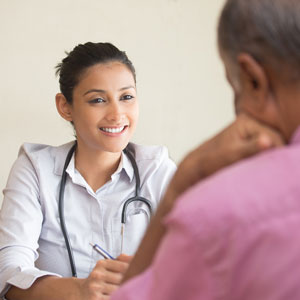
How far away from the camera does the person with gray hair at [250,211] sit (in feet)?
1.32

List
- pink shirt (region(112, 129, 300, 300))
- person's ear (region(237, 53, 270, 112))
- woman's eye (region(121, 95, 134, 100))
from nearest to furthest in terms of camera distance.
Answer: pink shirt (region(112, 129, 300, 300)) → person's ear (region(237, 53, 270, 112)) → woman's eye (region(121, 95, 134, 100))

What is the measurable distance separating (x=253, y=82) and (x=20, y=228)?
1.06 metres

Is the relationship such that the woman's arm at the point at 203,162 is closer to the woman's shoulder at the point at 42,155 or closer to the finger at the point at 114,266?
the finger at the point at 114,266

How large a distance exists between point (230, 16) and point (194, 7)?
215 centimetres

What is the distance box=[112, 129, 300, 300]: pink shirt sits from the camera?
1.31 ft

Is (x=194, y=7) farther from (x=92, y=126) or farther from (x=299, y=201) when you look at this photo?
(x=299, y=201)

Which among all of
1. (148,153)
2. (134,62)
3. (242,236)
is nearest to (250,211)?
(242,236)

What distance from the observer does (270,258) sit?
0.40m

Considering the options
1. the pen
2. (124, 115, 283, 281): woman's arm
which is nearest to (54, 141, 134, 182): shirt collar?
the pen

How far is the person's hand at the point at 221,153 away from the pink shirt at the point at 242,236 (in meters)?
0.14

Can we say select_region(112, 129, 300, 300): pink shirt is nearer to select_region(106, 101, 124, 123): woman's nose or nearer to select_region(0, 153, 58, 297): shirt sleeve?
select_region(0, 153, 58, 297): shirt sleeve

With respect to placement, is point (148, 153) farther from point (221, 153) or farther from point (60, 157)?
point (221, 153)

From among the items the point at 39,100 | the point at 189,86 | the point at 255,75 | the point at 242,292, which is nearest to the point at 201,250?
the point at 242,292

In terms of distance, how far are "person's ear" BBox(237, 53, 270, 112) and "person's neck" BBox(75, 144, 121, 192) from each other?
1.08 metres
